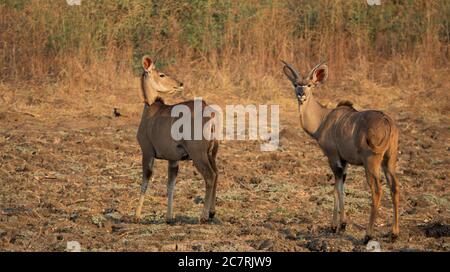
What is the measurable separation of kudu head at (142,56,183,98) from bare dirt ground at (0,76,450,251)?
116cm

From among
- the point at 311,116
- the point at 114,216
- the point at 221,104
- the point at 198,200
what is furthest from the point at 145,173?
the point at 221,104

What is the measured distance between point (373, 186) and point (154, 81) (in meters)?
3.10

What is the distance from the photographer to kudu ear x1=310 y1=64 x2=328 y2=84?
33.2ft

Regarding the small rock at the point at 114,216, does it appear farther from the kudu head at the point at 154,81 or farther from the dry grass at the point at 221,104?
the kudu head at the point at 154,81

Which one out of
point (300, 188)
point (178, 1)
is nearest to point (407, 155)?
point (300, 188)

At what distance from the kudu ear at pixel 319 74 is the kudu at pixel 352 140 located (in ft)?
0.03

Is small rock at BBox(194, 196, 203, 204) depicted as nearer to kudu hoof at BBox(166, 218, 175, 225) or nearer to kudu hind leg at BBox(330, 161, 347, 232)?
kudu hoof at BBox(166, 218, 175, 225)

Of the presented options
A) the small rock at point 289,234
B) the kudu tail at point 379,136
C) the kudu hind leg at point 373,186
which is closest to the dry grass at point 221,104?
the small rock at point 289,234

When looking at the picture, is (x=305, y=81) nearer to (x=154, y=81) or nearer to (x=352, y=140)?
(x=352, y=140)

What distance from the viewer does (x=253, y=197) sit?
1080cm

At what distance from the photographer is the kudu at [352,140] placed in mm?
8734

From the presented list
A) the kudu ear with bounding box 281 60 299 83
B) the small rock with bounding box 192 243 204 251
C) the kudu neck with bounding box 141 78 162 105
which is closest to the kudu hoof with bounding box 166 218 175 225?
the small rock with bounding box 192 243 204 251
